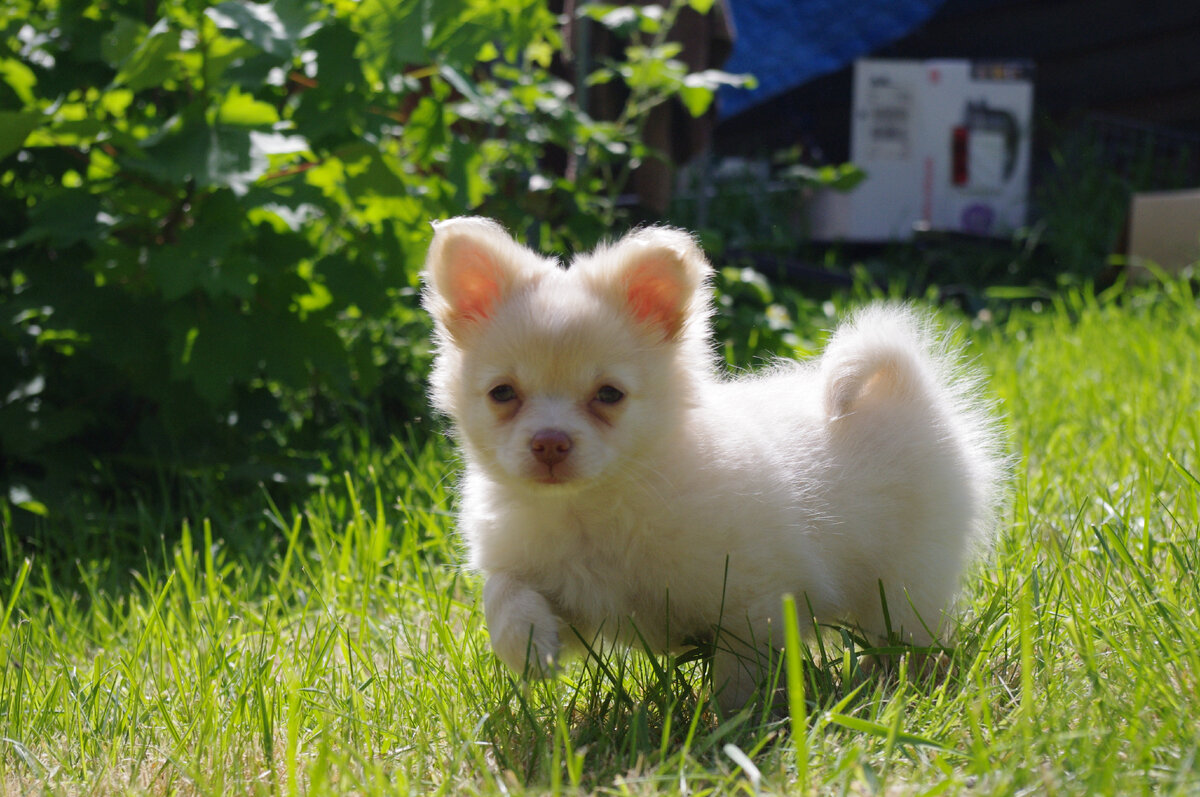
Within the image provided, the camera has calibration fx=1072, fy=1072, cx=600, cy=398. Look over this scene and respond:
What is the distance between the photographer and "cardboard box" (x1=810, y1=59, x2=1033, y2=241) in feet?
27.4

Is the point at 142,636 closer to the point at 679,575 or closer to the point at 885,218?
the point at 679,575

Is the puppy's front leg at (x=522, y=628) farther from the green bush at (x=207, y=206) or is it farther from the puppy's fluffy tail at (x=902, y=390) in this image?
the green bush at (x=207, y=206)

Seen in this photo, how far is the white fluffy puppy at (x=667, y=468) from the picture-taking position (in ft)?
6.14

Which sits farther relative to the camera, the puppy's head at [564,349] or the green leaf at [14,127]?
the green leaf at [14,127]

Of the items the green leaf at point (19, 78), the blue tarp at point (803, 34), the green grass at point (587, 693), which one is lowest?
the green grass at point (587, 693)

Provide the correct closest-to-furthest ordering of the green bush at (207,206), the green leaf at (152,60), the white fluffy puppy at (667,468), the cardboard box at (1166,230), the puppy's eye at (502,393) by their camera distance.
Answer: the white fluffy puppy at (667,468)
the puppy's eye at (502,393)
the green leaf at (152,60)
the green bush at (207,206)
the cardboard box at (1166,230)

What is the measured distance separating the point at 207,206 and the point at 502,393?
1.44 meters

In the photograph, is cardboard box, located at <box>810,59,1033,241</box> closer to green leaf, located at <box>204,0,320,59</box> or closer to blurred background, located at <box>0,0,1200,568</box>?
blurred background, located at <box>0,0,1200,568</box>

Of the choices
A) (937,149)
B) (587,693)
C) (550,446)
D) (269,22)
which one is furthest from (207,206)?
(937,149)

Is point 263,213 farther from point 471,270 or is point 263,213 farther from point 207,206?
point 471,270

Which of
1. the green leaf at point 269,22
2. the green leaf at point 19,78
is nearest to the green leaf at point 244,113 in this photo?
the green leaf at point 269,22

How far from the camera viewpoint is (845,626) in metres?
2.01

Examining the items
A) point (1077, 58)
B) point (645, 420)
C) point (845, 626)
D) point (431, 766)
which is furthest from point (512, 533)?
point (1077, 58)

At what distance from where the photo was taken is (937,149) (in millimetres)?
8516
